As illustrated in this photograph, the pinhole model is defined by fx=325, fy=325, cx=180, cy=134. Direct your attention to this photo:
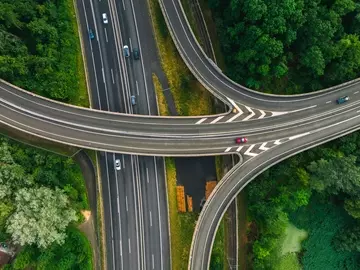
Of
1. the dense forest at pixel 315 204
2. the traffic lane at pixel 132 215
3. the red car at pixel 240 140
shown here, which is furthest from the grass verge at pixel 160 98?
the dense forest at pixel 315 204

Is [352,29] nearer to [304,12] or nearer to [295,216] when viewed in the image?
[304,12]

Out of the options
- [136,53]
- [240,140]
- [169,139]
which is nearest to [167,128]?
[169,139]

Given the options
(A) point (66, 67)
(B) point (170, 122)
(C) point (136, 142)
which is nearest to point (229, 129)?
(B) point (170, 122)

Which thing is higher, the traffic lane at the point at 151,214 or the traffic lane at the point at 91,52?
the traffic lane at the point at 91,52

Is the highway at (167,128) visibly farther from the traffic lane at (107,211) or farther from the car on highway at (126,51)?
the car on highway at (126,51)

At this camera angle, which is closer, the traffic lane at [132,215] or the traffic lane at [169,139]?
the traffic lane at [169,139]

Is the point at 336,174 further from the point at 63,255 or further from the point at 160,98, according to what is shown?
the point at 63,255

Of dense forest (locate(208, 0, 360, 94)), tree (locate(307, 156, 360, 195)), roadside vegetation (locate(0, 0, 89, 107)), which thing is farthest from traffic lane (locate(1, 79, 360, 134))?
tree (locate(307, 156, 360, 195))
